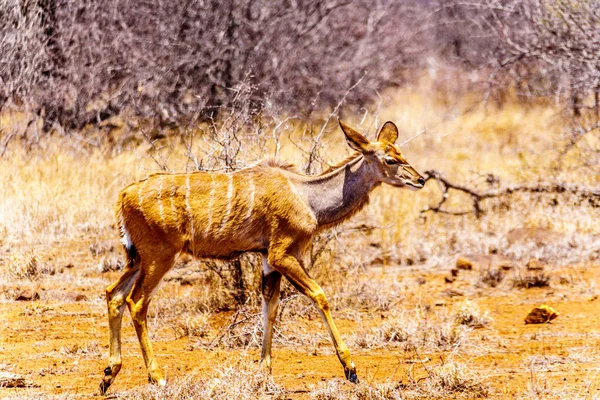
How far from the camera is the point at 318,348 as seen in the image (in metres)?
8.61

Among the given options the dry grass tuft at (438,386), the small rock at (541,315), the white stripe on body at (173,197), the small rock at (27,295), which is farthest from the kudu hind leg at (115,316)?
the small rock at (541,315)

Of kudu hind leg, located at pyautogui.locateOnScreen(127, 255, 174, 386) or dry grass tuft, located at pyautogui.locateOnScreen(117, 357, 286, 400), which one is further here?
kudu hind leg, located at pyautogui.locateOnScreen(127, 255, 174, 386)

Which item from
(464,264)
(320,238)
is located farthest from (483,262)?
(320,238)

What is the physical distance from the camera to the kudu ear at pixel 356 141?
762 cm

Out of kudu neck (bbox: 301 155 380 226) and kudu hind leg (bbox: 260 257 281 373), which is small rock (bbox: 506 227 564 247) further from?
kudu hind leg (bbox: 260 257 281 373)

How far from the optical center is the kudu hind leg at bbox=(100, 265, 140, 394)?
6.87 meters

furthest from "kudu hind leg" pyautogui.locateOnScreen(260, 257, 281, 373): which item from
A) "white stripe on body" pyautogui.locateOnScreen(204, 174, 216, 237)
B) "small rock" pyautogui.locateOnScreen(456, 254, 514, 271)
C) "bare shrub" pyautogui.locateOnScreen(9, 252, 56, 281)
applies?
"small rock" pyautogui.locateOnScreen(456, 254, 514, 271)

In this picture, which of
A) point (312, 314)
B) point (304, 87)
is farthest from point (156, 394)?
point (304, 87)

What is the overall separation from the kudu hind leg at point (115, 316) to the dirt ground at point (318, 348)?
200 millimetres

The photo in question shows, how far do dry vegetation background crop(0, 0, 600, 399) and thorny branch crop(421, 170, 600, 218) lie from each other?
4cm

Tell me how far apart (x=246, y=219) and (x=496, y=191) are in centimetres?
709

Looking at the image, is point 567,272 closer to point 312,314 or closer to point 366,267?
point 366,267

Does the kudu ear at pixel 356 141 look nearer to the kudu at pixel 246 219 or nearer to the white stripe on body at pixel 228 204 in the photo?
the kudu at pixel 246 219

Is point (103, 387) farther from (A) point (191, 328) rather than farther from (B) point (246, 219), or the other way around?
(A) point (191, 328)
